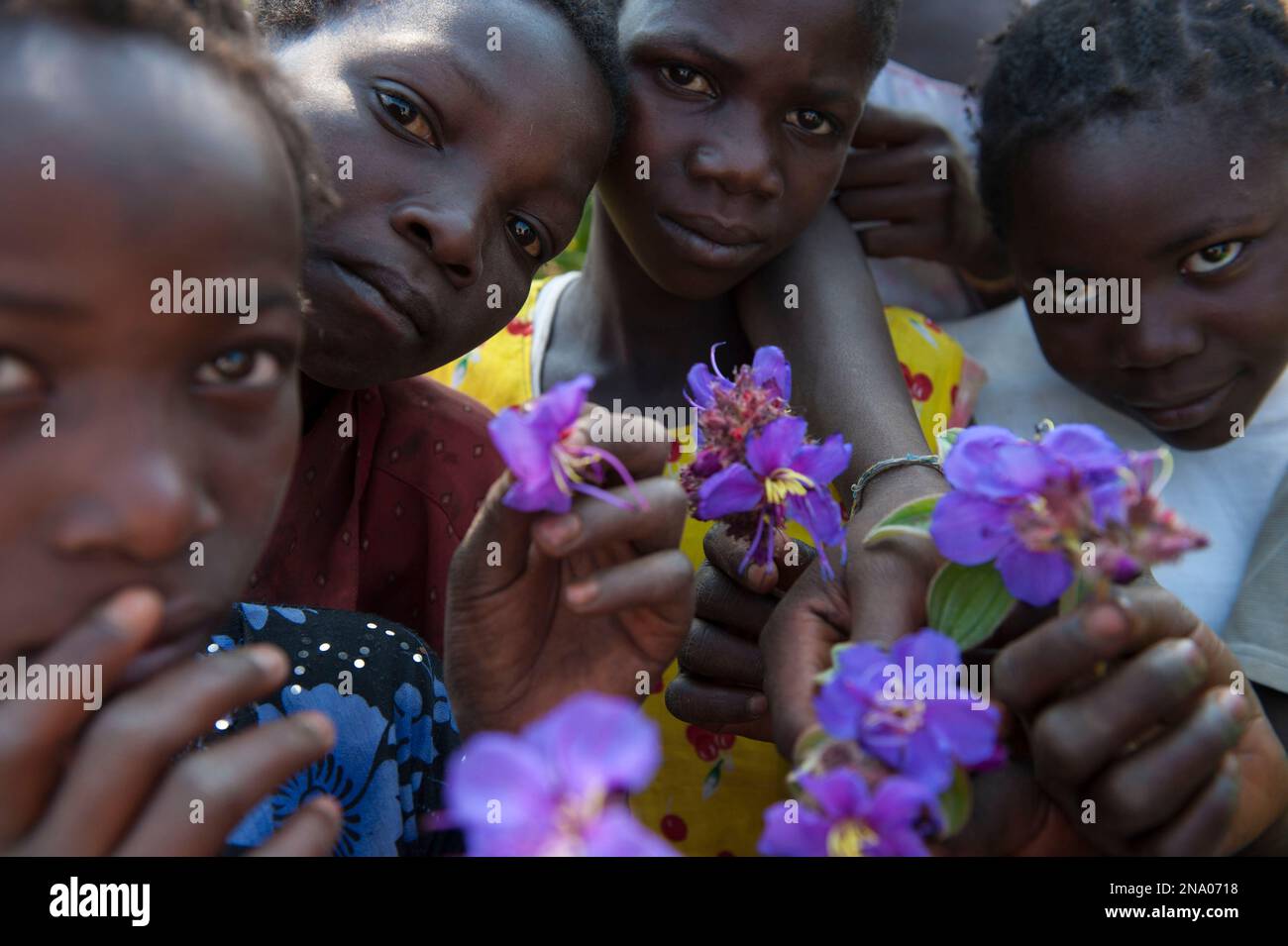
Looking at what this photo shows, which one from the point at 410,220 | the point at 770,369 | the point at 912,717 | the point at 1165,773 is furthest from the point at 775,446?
the point at 410,220

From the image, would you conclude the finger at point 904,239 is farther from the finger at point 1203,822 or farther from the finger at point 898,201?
the finger at point 1203,822

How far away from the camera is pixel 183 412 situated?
36.5 inches

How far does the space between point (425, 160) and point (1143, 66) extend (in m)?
1.30

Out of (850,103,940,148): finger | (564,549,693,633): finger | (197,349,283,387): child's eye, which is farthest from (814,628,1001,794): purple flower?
(850,103,940,148): finger

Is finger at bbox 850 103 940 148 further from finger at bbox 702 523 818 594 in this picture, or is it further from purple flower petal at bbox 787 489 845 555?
purple flower petal at bbox 787 489 845 555

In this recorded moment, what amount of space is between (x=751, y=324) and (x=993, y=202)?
1.95 ft

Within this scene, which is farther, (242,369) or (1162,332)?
(1162,332)

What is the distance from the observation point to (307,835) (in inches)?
35.0

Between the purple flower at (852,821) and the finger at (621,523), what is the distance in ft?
0.98

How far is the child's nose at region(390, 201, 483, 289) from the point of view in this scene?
156 cm

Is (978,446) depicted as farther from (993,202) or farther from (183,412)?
(993,202)

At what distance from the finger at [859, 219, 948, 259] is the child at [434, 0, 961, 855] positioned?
4.2 inches

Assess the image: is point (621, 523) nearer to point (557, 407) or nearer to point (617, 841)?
point (557, 407)
